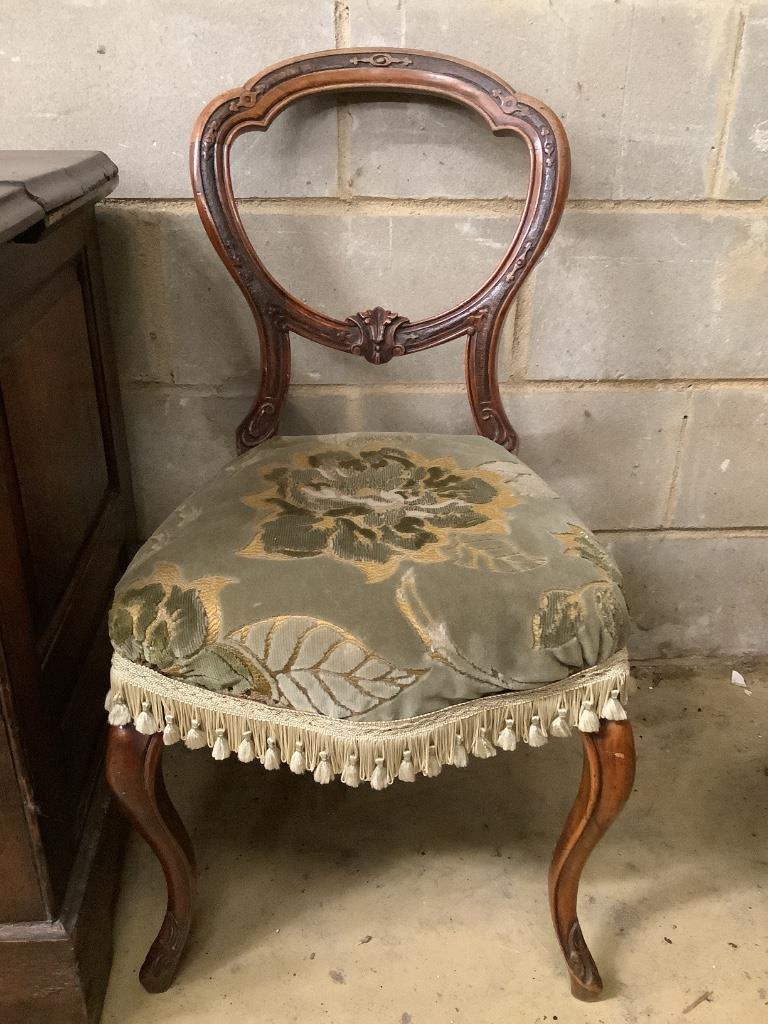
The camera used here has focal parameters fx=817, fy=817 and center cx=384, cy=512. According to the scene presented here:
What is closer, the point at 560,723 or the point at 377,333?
the point at 560,723

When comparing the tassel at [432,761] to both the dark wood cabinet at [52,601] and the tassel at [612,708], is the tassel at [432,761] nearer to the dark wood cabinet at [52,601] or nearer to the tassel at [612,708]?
the tassel at [612,708]

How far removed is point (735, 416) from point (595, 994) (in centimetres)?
91

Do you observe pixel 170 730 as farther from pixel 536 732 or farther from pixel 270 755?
pixel 536 732

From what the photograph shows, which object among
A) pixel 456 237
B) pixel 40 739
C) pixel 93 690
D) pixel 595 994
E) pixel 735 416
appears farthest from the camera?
pixel 735 416

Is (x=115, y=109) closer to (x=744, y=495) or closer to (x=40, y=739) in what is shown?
(x=40, y=739)

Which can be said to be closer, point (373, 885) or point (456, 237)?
point (373, 885)

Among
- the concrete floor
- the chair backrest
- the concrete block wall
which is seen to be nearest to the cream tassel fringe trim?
the concrete floor

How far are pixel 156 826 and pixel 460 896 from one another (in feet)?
1.49

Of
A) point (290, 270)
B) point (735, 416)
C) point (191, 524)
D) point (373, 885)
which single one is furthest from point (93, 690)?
point (735, 416)

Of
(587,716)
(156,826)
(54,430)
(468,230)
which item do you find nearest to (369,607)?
(587,716)

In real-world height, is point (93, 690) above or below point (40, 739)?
below

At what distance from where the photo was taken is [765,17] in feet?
3.76

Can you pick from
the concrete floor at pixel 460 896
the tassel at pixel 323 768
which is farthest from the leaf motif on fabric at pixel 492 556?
the concrete floor at pixel 460 896

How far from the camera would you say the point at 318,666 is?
755 millimetres
